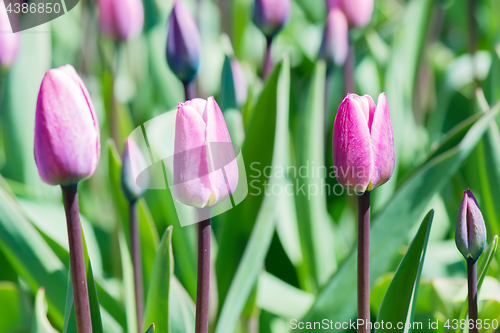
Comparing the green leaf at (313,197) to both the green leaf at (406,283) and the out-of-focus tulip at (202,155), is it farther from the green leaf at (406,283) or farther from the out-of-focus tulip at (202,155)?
the out-of-focus tulip at (202,155)

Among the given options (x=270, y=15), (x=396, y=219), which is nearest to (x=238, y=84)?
(x=270, y=15)

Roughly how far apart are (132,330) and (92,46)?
3.27 ft

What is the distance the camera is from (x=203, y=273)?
0.38 metres

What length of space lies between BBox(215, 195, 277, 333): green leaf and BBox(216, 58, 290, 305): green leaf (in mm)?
55

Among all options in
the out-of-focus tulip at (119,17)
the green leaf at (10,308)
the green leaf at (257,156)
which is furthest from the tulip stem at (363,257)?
the out-of-focus tulip at (119,17)

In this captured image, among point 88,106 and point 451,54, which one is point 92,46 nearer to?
point 451,54

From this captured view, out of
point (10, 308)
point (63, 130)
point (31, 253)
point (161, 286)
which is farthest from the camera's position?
point (10, 308)

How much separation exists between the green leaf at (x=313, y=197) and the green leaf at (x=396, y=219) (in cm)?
16

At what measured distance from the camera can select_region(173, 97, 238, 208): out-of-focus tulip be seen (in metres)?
0.35

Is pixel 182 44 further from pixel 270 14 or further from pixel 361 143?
pixel 361 143

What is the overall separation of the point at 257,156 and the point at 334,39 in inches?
9.1

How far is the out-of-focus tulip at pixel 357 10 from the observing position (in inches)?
30.4

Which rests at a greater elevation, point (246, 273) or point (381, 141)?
point (381, 141)

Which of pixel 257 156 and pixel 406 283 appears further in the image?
pixel 257 156
